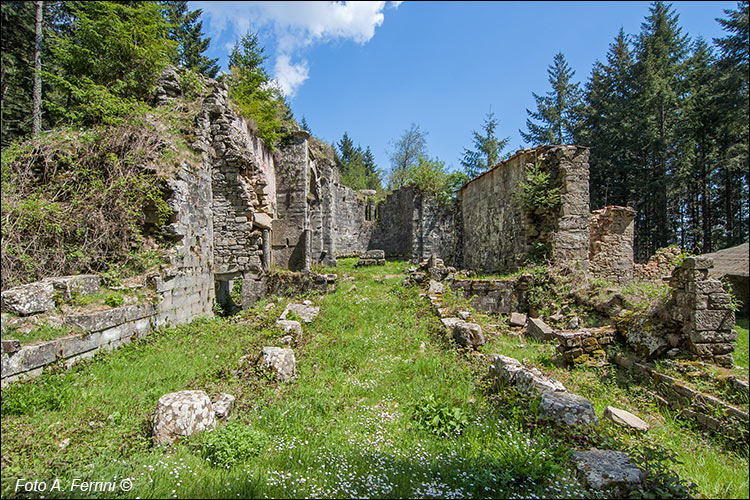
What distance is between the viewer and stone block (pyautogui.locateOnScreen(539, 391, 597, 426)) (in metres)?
3.47

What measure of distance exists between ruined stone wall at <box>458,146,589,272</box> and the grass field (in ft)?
18.3

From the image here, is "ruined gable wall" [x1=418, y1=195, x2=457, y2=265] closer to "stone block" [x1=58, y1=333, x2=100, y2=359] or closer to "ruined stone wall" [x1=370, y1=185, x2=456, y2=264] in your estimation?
"ruined stone wall" [x1=370, y1=185, x2=456, y2=264]

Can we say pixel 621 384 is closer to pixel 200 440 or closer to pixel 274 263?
pixel 200 440

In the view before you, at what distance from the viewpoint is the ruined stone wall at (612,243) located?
12.6 metres

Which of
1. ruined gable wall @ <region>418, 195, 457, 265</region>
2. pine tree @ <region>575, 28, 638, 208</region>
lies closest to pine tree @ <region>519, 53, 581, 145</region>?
pine tree @ <region>575, 28, 638, 208</region>

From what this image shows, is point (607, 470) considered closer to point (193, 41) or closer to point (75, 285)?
point (75, 285)

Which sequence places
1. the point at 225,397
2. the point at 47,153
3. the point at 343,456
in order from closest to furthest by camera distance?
the point at 343,456 < the point at 225,397 < the point at 47,153

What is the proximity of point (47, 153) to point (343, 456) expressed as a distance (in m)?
7.64

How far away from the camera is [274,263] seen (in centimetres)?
1306

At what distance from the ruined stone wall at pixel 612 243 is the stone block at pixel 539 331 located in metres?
6.69

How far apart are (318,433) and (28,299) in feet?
14.2

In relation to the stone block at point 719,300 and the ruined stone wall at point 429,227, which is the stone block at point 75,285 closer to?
the stone block at point 719,300

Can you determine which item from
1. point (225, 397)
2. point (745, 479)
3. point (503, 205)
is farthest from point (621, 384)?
point (503, 205)

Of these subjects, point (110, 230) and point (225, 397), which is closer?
point (225, 397)
